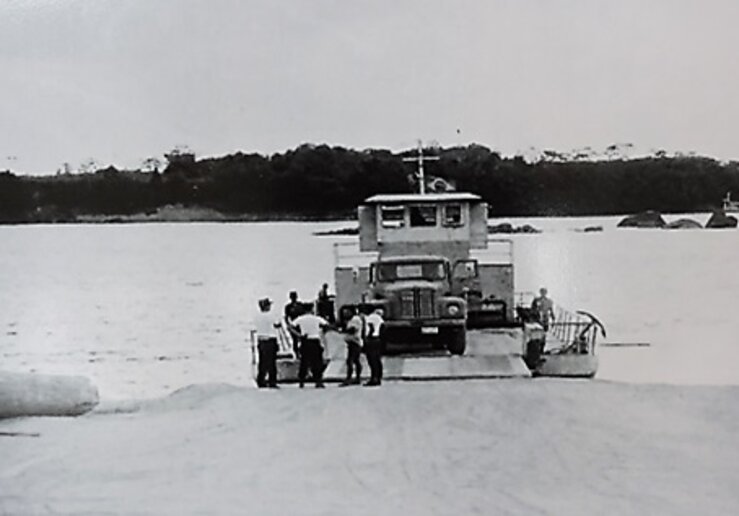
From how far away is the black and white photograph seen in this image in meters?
2.35

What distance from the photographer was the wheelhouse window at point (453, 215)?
244 cm

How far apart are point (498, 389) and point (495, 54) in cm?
70

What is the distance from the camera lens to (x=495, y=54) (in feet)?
7.86

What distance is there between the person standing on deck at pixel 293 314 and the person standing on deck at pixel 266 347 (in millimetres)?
29

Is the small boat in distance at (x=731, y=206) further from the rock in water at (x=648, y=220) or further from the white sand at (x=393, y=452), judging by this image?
the white sand at (x=393, y=452)

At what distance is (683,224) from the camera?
239cm

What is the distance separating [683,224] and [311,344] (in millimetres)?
825

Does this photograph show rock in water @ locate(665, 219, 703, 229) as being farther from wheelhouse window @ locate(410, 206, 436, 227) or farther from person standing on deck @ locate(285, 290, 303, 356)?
person standing on deck @ locate(285, 290, 303, 356)

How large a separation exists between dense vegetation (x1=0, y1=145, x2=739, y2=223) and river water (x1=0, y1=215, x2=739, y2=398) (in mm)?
45

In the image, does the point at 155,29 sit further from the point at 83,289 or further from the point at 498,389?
the point at 498,389

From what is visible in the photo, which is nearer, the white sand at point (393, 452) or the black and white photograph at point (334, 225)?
the white sand at point (393, 452)

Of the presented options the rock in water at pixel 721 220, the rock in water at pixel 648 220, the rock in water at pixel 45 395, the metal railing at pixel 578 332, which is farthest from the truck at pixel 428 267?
the rock in water at pixel 45 395

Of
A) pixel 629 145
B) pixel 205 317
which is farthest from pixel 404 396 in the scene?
pixel 629 145

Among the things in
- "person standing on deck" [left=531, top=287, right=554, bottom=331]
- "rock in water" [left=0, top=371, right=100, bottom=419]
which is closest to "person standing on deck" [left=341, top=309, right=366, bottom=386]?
"person standing on deck" [left=531, top=287, right=554, bottom=331]
